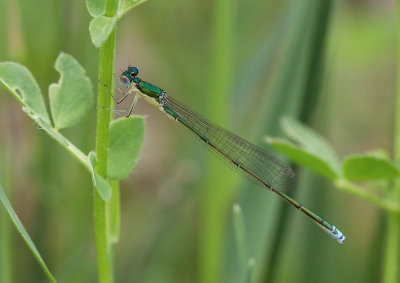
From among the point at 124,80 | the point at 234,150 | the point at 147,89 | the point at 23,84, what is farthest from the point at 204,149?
the point at 23,84

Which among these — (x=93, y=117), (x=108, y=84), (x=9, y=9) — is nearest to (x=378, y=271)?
(x=93, y=117)

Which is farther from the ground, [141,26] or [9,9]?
[141,26]

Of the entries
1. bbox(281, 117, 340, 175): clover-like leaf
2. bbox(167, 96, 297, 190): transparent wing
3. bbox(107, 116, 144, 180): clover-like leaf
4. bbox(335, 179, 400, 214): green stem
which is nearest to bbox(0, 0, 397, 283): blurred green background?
bbox(167, 96, 297, 190): transparent wing

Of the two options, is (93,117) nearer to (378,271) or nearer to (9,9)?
(9,9)

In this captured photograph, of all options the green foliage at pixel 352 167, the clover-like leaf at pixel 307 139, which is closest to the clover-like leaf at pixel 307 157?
the green foliage at pixel 352 167

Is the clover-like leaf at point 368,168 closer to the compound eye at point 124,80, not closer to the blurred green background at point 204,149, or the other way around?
the blurred green background at point 204,149

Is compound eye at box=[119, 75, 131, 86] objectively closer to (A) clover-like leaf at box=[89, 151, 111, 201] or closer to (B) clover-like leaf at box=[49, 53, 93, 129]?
(B) clover-like leaf at box=[49, 53, 93, 129]
